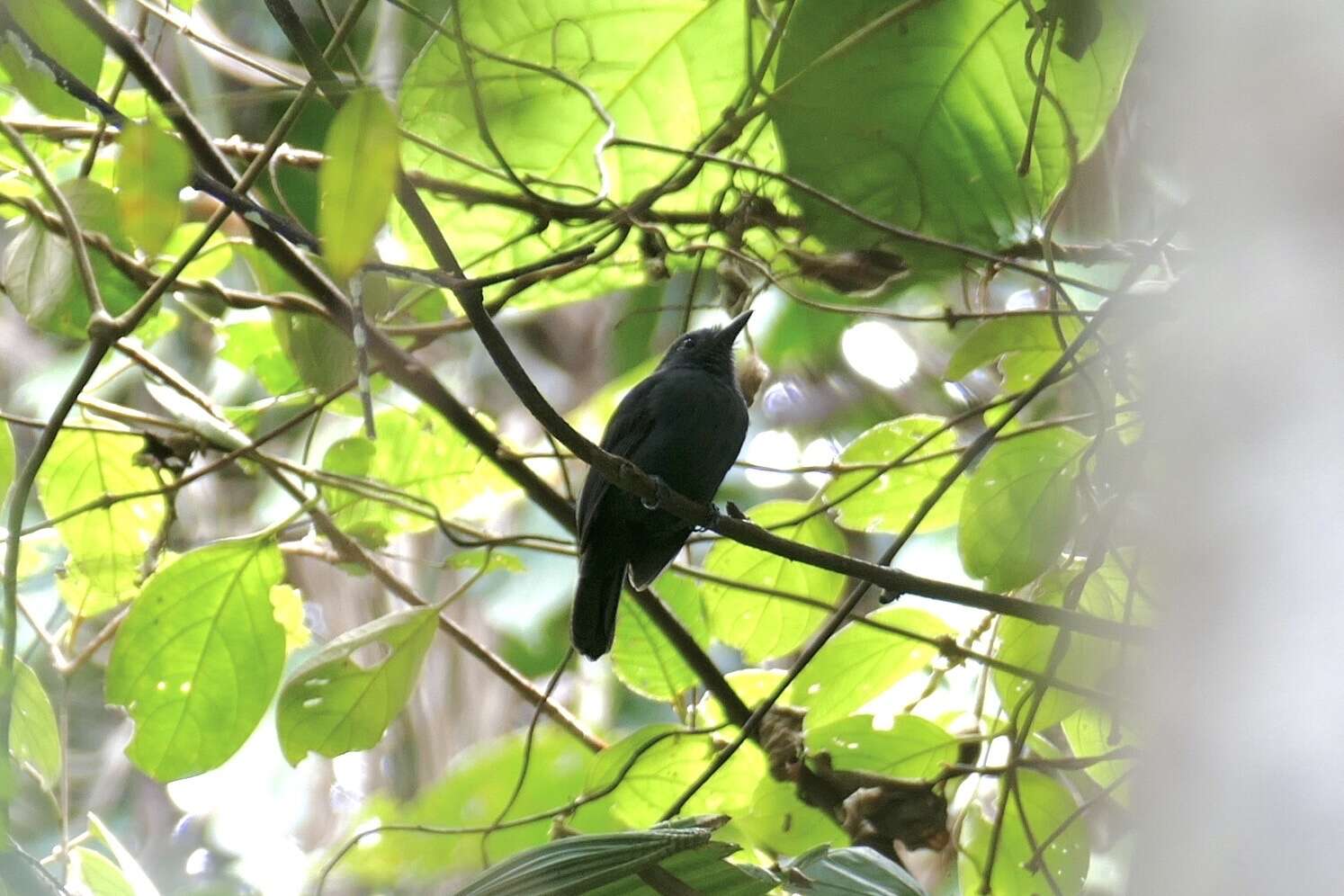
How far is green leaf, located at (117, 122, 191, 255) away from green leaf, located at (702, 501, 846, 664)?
4.54 ft

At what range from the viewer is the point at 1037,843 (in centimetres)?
226

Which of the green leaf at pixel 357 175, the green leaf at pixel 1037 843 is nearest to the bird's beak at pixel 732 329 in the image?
the green leaf at pixel 1037 843

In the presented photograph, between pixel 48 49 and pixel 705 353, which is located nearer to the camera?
pixel 48 49

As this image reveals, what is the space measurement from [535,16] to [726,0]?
0.37 metres

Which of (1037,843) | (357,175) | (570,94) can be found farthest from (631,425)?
(357,175)

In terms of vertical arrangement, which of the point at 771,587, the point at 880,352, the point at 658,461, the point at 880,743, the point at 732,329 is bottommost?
the point at 880,743

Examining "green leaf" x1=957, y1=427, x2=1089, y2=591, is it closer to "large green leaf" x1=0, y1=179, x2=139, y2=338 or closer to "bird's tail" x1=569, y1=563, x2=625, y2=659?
"bird's tail" x1=569, y1=563, x2=625, y2=659

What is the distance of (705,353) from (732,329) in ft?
0.83

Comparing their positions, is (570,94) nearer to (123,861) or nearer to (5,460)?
(5,460)

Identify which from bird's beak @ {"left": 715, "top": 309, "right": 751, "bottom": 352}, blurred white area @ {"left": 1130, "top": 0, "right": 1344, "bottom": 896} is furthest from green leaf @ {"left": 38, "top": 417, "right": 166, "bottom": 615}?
blurred white area @ {"left": 1130, "top": 0, "right": 1344, "bottom": 896}

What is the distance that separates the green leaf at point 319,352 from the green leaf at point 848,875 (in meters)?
1.34

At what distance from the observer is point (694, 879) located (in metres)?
1.43

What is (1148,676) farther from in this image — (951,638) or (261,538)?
(261,538)

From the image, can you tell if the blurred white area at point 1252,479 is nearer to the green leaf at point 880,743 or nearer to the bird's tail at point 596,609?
the green leaf at point 880,743
